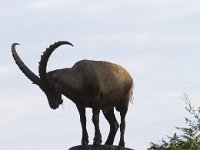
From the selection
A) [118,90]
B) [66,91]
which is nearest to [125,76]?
[118,90]

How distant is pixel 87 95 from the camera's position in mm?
15836

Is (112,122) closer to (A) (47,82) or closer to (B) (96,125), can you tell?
(B) (96,125)

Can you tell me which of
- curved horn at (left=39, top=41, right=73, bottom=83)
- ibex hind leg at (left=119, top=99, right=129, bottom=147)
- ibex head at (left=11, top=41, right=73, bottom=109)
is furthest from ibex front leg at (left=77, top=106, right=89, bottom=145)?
curved horn at (left=39, top=41, right=73, bottom=83)

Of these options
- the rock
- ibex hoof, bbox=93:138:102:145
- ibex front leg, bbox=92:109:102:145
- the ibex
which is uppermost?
the ibex

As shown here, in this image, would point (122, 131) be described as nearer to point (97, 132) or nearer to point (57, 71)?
point (97, 132)

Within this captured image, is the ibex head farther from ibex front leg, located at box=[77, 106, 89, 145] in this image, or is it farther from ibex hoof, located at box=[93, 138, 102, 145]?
ibex hoof, located at box=[93, 138, 102, 145]

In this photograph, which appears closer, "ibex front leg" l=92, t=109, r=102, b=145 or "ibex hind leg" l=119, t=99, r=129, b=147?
"ibex front leg" l=92, t=109, r=102, b=145

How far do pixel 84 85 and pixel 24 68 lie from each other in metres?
1.23

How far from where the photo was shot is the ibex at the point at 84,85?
51.5ft

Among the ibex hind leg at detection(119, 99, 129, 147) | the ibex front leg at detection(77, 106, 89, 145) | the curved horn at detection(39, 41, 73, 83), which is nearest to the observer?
the curved horn at detection(39, 41, 73, 83)

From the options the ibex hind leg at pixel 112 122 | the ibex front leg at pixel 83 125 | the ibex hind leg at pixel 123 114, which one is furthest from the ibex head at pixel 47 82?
the ibex hind leg at pixel 123 114

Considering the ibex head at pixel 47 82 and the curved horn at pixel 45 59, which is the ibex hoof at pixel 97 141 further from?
the curved horn at pixel 45 59

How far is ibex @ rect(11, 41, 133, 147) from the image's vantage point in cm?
1569

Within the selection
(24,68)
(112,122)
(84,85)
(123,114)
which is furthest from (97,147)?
(24,68)
